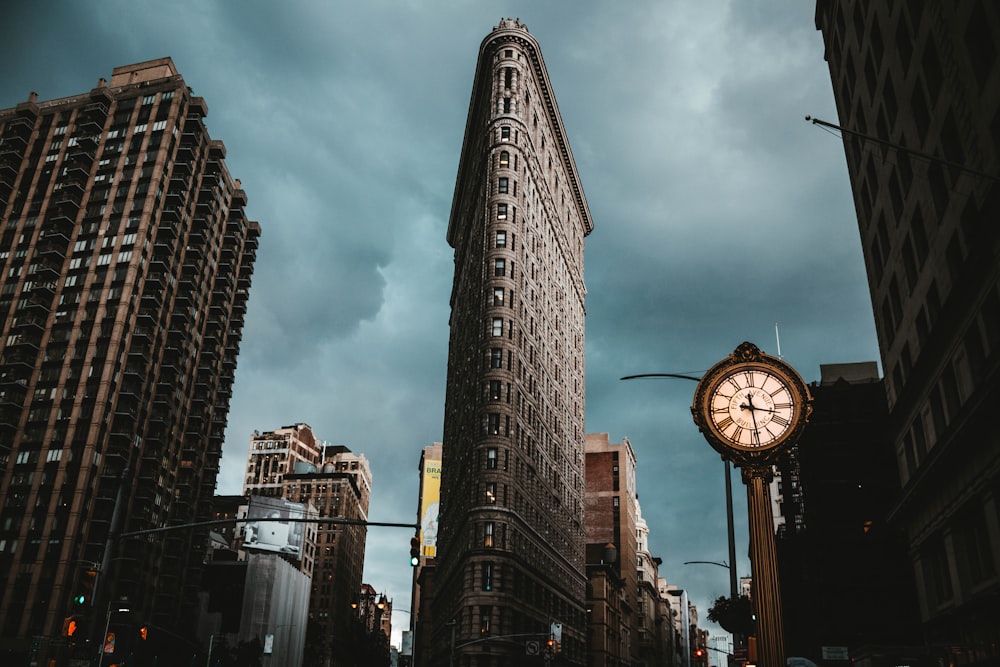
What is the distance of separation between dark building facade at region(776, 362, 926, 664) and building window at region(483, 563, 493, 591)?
2497 centimetres

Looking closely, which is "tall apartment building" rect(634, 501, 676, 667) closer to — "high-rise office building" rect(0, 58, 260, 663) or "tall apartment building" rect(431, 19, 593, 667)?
"tall apartment building" rect(431, 19, 593, 667)

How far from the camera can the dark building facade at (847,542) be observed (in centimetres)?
6112

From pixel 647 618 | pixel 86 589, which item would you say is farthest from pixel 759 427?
pixel 647 618

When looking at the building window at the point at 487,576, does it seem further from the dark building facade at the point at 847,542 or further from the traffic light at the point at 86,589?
the traffic light at the point at 86,589

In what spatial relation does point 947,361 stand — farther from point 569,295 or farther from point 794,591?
point 569,295

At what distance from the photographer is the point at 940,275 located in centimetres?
2867

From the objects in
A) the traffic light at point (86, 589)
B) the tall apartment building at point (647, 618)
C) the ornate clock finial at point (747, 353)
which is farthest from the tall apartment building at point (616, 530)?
the ornate clock finial at point (747, 353)

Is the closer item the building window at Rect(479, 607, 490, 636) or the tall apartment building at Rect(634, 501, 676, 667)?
the building window at Rect(479, 607, 490, 636)

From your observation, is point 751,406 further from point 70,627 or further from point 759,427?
point 70,627

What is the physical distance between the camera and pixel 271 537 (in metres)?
145

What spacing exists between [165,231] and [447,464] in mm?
47483

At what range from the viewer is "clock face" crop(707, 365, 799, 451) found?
9.31 m

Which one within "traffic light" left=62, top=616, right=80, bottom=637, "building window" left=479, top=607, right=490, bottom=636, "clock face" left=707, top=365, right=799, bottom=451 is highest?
"building window" left=479, top=607, right=490, bottom=636

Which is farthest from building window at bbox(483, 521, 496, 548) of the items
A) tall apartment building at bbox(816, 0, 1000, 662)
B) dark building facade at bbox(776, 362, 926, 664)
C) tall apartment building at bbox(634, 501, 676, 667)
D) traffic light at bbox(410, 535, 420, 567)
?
tall apartment building at bbox(634, 501, 676, 667)
